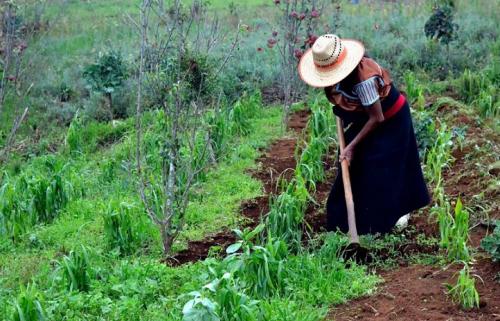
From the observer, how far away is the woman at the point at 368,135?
4.87 metres

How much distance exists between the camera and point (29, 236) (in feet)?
19.5

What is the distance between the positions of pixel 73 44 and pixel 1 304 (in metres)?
9.23

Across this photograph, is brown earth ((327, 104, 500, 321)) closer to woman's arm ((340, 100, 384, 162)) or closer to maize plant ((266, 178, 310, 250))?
maize plant ((266, 178, 310, 250))

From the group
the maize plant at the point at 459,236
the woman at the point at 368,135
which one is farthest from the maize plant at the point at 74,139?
the maize plant at the point at 459,236

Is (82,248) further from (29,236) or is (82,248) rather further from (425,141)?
(425,141)

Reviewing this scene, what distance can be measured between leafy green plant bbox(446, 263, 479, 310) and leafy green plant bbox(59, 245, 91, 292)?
83.4 inches

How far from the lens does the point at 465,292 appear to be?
13.9 ft

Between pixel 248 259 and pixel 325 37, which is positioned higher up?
pixel 325 37

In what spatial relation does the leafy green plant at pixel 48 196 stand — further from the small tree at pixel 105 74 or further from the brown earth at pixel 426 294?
the small tree at pixel 105 74

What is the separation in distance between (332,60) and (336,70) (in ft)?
0.23

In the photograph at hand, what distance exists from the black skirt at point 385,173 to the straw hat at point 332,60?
14.3 inches

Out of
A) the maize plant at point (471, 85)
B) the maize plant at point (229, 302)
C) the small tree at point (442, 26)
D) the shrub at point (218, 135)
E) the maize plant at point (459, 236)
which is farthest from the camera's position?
the small tree at point (442, 26)

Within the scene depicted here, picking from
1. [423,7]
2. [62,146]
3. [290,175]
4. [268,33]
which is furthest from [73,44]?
[290,175]

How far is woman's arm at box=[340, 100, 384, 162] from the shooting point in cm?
487
